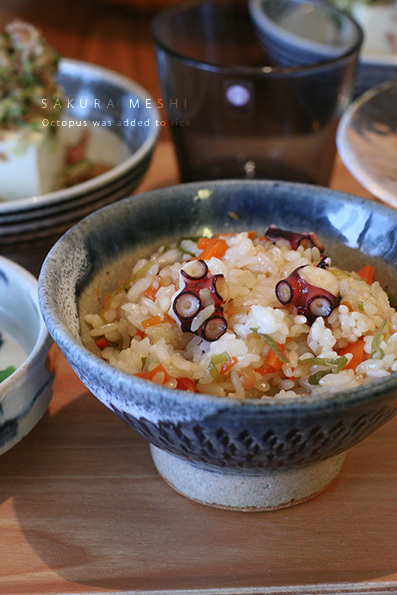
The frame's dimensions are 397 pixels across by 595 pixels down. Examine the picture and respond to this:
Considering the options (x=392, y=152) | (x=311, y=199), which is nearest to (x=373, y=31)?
(x=392, y=152)

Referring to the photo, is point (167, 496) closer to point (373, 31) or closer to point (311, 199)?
point (311, 199)

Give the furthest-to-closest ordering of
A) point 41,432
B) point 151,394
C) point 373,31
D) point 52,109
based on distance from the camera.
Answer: point 373,31
point 52,109
point 41,432
point 151,394

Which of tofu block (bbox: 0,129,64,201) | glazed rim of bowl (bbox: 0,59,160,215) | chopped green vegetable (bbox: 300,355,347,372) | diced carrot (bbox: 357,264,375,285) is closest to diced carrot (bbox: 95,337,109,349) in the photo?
chopped green vegetable (bbox: 300,355,347,372)

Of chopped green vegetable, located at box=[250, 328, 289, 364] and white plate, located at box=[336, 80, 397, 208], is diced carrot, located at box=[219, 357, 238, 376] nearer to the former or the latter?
chopped green vegetable, located at box=[250, 328, 289, 364]

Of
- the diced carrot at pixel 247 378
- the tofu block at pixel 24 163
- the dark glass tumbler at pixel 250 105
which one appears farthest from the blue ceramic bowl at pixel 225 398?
the tofu block at pixel 24 163

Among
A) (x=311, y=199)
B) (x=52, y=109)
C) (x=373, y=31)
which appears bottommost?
(x=373, y=31)

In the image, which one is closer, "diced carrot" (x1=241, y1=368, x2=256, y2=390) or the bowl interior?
"diced carrot" (x1=241, y1=368, x2=256, y2=390)
